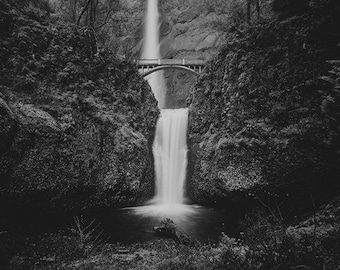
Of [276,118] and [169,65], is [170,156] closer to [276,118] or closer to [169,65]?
[276,118]

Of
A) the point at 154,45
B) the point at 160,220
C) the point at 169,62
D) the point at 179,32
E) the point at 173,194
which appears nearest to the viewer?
the point at 160,220

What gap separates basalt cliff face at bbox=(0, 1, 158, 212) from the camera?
790 cm

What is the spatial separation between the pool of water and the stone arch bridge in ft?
78.7

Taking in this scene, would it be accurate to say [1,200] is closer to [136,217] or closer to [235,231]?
[136,217]

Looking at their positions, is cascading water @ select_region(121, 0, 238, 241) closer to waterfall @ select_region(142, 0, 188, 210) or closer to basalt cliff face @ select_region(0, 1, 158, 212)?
waterfall @ select_region(142, 0, 188, 210)

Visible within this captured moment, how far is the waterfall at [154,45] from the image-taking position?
41844 millimetres

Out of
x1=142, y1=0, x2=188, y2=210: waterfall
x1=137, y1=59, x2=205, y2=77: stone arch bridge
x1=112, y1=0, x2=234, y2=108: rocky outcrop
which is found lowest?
x1=142, y1=0, x2=188, y2=210: waterfall

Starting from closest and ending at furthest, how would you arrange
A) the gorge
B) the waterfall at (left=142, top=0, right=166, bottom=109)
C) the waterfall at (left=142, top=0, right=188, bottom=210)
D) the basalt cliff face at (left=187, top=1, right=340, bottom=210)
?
1. the gorge
2. the basalt cliff face at (left=187, top=1, right=340, bottom=210)
3. the waterfall at (left=142, top=0, right=188, bottom=210)
4. the waterfall at (left=142, top=0, right=166, bottom=109)

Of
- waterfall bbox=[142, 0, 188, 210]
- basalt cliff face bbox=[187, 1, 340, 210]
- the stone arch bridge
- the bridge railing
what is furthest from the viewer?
the bridge railing

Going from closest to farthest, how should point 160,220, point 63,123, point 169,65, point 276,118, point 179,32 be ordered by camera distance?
point 63,123 → point 276,118 → point 160,220 → point 169,65 → point 179,32

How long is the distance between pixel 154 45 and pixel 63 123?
37.4 meters

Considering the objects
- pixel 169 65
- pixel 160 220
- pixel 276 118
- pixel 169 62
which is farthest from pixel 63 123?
pixel 169 62

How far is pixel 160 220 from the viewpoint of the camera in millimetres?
10117

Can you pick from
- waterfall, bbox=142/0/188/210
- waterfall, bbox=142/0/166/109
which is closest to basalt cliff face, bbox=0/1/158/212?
waterfall, bbox=142/0/188/210
